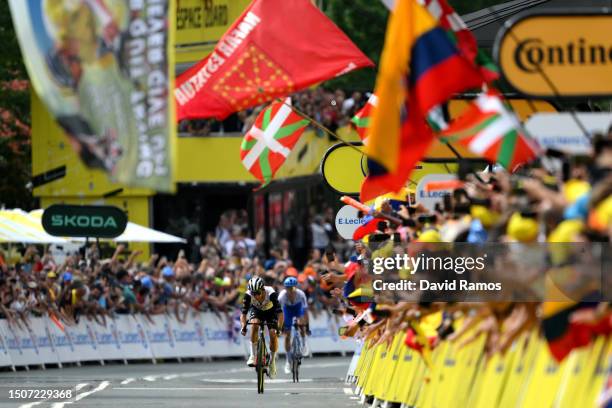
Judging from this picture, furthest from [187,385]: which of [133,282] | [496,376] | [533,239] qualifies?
[533,239]

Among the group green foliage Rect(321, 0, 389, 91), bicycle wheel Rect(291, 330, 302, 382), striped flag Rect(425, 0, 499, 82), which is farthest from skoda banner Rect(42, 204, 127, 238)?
green foliage Rect(321, 0, 389, 91)

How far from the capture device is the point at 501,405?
13359 mm

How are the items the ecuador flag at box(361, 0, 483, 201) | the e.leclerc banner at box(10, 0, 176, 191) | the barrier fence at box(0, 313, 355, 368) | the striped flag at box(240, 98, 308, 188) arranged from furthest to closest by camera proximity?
the barrier fence at box(0, 313, 355, 368) → the striped flag at box(240, 98, 308, 188) → the ecuador flag at box(361, 0, 483, 201) → the e.leclerc banner at box(10, 0, 176, 191)

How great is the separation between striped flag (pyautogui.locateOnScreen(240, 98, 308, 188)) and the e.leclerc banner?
377 inches

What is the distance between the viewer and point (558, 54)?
495 inches

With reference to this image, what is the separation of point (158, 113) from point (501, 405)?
11.1 feet

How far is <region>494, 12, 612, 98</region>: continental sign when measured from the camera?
12477 mm

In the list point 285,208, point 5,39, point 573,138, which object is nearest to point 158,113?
point 573,138

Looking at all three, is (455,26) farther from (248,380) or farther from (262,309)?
(248,380)

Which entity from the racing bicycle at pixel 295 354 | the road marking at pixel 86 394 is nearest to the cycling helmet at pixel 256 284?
the racing bicycle at pixel 295 354

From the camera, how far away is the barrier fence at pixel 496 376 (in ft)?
38.3

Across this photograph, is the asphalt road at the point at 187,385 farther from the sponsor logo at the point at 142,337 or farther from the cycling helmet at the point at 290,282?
the cycling helmet at the point at 290,282

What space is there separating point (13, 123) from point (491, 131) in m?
39.1

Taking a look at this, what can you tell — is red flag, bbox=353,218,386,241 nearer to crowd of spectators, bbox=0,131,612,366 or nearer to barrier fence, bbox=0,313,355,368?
crowd of spectators, bbox=0,131,612,366
